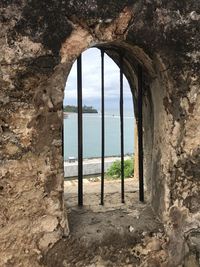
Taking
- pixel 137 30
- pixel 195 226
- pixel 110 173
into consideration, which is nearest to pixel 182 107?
pixel 137 30

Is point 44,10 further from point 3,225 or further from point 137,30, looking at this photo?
point 3,225

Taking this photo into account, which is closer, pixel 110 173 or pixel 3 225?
pixel 3 225

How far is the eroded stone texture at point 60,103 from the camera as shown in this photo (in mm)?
2188

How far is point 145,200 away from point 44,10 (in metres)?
1.45

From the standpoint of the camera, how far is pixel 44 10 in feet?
7.20

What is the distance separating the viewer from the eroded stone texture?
86.1 inches

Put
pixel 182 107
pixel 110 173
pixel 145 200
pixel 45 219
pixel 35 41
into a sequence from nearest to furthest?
pixel 35 41 < pixel 45 219 < pixel 182 107 < pixel 145 200 < pixel 110 173

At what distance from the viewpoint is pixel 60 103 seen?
230 cm

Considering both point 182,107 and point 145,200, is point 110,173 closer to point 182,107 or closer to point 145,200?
point 145,200

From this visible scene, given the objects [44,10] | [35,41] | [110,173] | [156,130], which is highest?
[44,10]

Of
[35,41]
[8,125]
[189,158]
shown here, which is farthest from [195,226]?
[35,41]

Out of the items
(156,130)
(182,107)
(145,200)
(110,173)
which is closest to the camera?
(182,107)

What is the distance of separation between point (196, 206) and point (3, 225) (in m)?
1.17

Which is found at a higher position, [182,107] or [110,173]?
[182,107]
